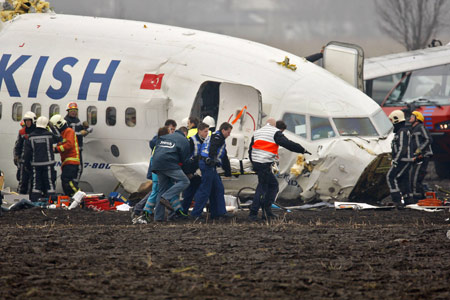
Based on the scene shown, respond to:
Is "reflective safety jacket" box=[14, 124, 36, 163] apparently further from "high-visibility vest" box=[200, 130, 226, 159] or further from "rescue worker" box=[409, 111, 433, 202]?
"rescue worker" box=[409, 111, 433, 202]

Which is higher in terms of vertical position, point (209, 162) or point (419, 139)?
point (419, 139)

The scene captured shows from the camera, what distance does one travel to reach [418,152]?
18375mm

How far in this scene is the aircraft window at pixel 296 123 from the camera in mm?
17812

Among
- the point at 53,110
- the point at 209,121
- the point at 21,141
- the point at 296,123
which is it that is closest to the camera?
the point at 209,121

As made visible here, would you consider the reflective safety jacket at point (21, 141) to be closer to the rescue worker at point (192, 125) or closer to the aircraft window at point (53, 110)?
the aircraft window at point (53, 110)

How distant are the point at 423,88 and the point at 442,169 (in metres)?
→ 2.38

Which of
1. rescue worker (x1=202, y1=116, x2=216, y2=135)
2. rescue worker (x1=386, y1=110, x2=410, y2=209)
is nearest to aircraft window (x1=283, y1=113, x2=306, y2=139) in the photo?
rescue worker (x1=202, y1=116, x2=216, y2=135)

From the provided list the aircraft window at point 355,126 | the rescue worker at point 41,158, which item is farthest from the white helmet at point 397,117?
the rescue worker at point 41,158

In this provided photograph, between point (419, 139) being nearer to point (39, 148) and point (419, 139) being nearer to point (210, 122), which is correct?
point (210, 122)

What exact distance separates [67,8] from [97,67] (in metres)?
13.7

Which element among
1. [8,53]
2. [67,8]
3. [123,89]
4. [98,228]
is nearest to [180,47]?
[123,89]

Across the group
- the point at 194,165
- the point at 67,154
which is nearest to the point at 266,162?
the point at 194,165

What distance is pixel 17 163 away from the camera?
1873 cm

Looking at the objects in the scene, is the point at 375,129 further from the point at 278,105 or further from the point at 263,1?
the point at 263,1
